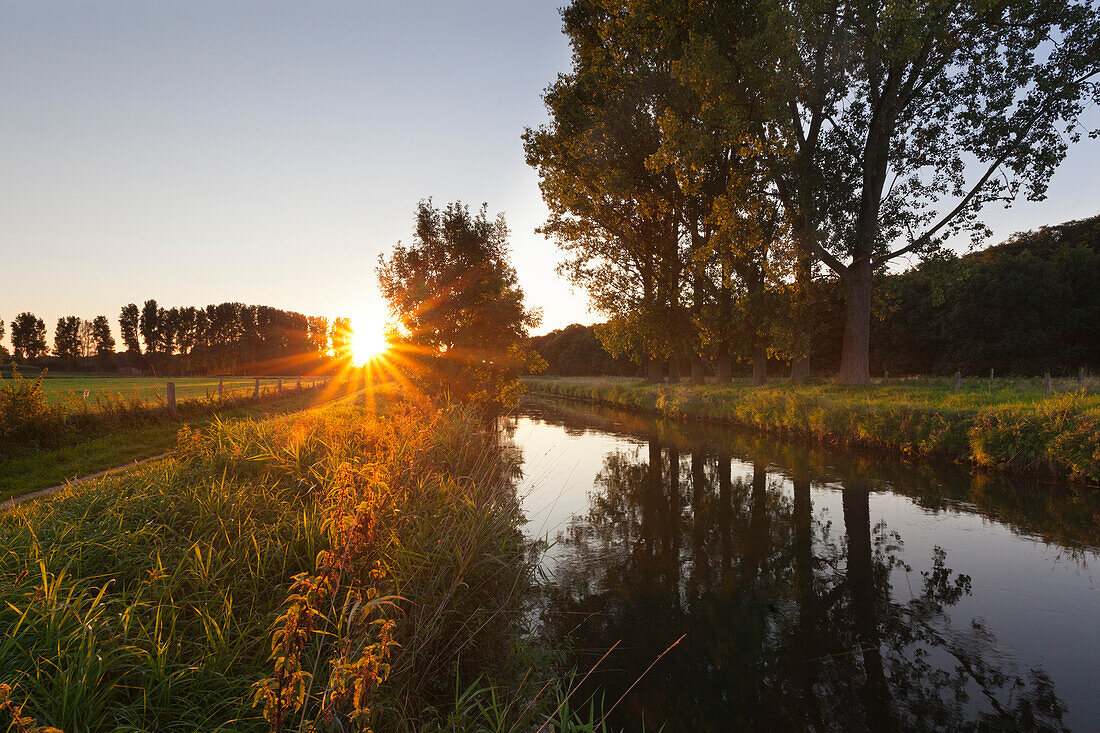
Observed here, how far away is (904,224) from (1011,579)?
16.4 meters

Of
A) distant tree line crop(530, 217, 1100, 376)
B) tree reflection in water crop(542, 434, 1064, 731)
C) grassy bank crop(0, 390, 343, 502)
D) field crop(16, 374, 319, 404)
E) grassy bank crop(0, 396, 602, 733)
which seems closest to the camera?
grassy bank crop(0, 396, 602, 733)

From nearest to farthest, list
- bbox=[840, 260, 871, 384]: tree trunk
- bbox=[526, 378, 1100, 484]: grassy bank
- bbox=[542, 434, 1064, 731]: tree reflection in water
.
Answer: bbox=[542, 434, 1064, 731]: tree reflection in water < bbox=[526, 378, 1100, 484]: grassy bank < bbox=[840, 260, 871, 384]: tree trunk

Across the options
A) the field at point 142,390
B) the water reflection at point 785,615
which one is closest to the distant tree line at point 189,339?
the field at point 142,390

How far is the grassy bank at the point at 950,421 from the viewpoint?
10289mm

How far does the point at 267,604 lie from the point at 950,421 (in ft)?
52.3

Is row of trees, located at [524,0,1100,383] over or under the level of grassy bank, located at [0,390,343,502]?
over

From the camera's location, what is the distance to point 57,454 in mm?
10461

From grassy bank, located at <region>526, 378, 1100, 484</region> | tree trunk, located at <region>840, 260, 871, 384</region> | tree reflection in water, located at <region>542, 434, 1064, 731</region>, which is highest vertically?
tree trunk, located at <region>840, 260, 871, 384</region>

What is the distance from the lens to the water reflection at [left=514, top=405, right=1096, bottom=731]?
426 cm

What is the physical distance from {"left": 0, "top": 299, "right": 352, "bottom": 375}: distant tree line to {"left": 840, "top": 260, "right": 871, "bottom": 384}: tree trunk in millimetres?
101064

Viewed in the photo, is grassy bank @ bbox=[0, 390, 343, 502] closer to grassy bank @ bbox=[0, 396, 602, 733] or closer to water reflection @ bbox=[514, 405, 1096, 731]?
grassy bank @ bbox=[0, 396, 602, 733]

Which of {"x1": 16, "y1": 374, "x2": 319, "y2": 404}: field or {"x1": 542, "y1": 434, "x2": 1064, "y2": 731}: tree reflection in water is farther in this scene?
{"x1": 16, "y1": 374, "x2": 319, "y2": 404}: field

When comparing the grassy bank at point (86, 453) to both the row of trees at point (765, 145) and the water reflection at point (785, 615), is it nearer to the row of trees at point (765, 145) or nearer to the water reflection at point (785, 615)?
the water reflection at point (785, 615)

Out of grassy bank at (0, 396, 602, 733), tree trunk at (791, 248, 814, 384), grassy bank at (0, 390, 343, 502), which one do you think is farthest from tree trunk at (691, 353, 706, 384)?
grassy bank at (0, 396, 602, 733)
